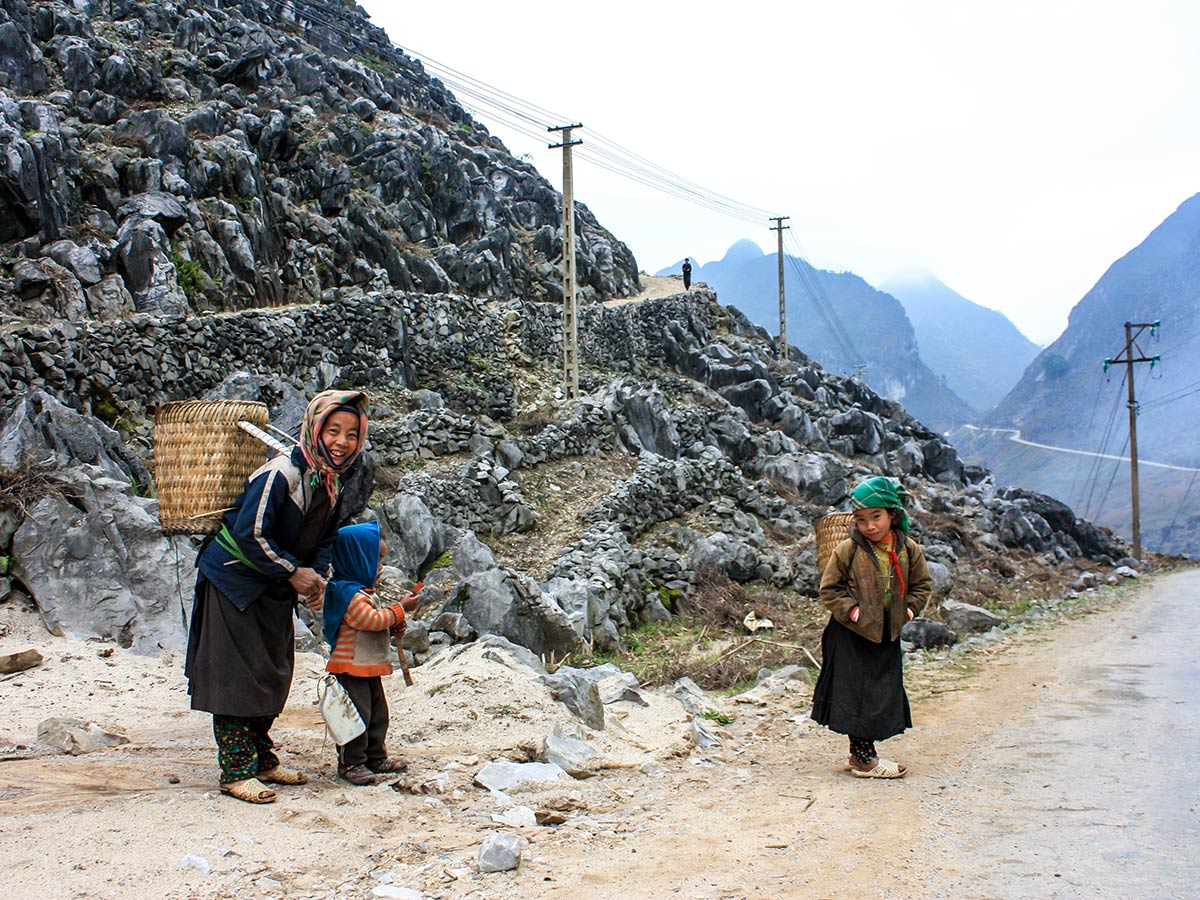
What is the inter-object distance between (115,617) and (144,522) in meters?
0.96

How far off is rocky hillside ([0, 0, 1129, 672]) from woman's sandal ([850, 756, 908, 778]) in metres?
1.77

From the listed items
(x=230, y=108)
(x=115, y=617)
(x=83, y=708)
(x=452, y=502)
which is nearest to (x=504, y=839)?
(x=83, y=708)

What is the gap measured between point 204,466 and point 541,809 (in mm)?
2282

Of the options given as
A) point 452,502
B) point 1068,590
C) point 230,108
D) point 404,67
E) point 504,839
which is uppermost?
point 404,67

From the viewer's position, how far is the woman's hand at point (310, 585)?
3693 millimetres

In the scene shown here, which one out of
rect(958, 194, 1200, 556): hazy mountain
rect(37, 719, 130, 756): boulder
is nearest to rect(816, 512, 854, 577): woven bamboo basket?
rect(37, 719, 130, 756): boulder

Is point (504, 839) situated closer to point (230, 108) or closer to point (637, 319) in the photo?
point (230, 108)

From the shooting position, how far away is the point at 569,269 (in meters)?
20.1

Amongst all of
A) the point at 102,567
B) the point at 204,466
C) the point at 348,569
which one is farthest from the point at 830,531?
the point at 102,567

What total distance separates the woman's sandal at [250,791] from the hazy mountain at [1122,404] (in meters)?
47.1

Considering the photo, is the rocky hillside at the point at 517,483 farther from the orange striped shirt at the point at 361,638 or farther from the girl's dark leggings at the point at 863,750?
the girl's dark leggings at the point at 863,750

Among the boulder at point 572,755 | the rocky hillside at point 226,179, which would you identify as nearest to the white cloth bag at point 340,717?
the boulder at point 572,755

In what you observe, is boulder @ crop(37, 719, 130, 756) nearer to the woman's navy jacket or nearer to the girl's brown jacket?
the woman's navy jacket

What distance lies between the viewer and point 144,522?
7.02 meters
